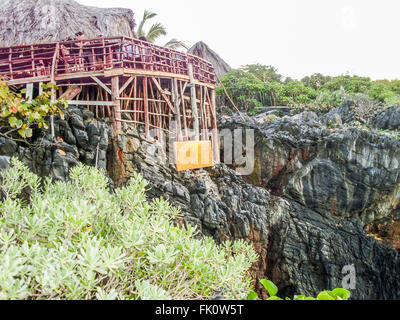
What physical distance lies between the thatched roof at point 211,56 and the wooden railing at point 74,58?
356 inches

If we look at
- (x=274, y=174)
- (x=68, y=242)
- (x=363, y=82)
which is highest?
(x=363, y=82)

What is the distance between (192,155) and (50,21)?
628 cm

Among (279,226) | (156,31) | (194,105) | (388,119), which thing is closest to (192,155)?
(194,105)

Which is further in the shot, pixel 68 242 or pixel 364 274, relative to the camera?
pixel 364 274

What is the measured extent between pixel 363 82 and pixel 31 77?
16.8 meters

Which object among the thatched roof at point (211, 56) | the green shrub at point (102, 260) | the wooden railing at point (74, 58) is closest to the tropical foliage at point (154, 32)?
the thatched roof at point (211, 56)

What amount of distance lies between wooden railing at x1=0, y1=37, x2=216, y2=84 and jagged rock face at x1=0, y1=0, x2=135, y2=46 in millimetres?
1388

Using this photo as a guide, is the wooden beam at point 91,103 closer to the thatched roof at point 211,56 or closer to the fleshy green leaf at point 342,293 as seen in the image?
the fleshy green leaf at point 342,293

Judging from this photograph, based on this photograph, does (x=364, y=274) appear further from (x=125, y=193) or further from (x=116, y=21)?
(x=116, y=21)

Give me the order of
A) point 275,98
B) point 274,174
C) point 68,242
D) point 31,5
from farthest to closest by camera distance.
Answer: point 275,98, point 274,174, point 31,5, point 68,242

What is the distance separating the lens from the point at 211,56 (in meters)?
17.7

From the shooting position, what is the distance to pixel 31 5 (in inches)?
389
